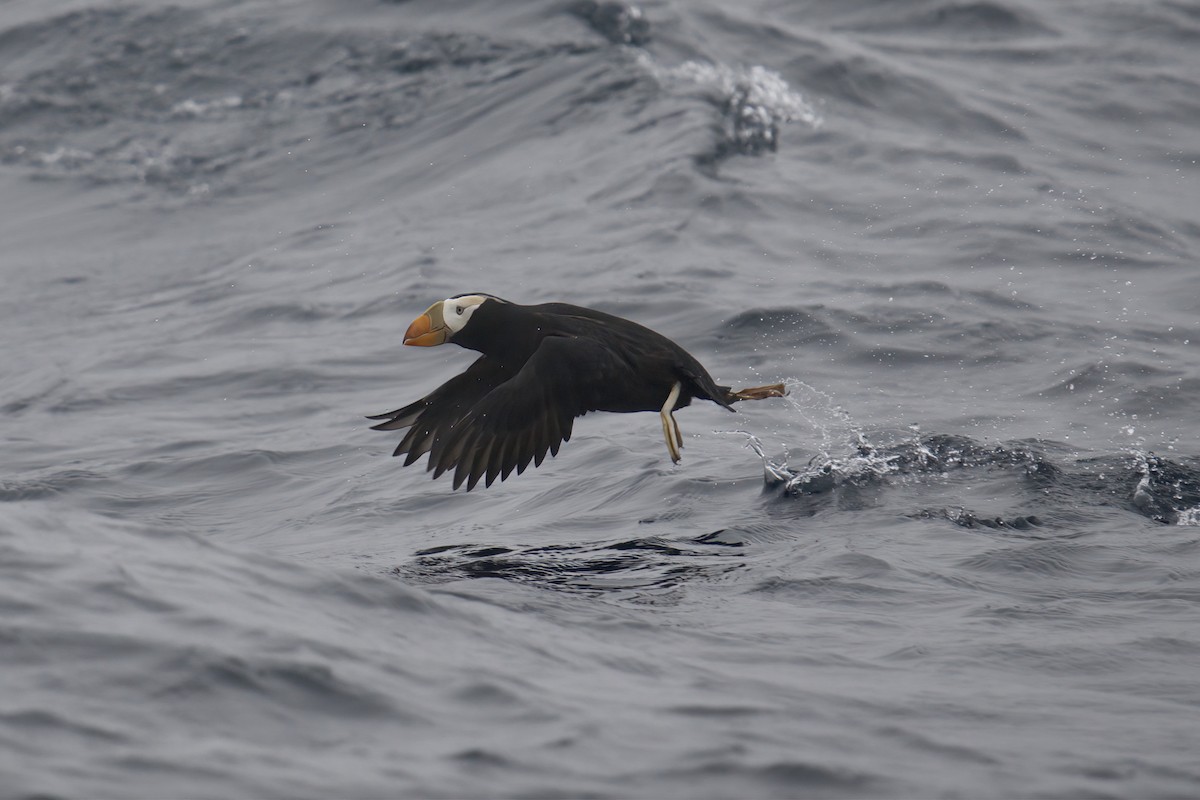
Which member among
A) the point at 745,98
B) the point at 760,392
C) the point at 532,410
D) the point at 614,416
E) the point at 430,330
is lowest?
the point at 614,416

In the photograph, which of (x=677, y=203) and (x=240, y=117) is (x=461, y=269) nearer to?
(x=677, y=203)

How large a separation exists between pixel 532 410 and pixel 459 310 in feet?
2.59

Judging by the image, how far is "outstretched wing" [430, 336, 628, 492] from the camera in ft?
17.8

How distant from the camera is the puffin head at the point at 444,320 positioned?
5.98 m

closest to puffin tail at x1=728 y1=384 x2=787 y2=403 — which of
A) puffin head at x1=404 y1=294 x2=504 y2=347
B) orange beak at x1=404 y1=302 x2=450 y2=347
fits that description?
puffin head at x1=404 y1=294 x2=504 y2=347

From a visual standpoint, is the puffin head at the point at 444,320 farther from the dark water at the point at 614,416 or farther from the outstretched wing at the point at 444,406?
the dark water at the point at 614,416

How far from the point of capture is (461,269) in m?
10.4

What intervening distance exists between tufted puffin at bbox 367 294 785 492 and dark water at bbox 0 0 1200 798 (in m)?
0.40

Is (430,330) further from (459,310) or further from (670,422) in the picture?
(670,422)

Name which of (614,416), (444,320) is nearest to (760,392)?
(444,320)

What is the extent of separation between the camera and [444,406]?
6168mm

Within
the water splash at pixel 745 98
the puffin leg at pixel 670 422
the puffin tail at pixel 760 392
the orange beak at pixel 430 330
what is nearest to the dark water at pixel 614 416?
the water splash at pixel 745 98

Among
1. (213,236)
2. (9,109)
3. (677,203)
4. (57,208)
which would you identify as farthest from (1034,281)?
(9,109)

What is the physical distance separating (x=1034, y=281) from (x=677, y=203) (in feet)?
8.72
